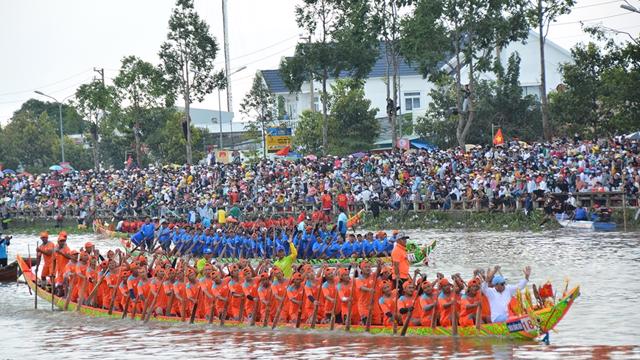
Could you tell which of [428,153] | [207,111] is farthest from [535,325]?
[207,111]

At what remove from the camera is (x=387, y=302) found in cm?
1672

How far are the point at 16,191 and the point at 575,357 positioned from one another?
4198cm

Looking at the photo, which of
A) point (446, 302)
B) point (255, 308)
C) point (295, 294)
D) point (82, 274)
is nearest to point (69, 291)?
point (82, 274)

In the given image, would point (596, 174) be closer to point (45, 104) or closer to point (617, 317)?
point (617, 317)

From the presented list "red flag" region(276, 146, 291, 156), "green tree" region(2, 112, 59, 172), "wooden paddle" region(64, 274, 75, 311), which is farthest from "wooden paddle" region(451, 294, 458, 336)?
"green tree" region(2, 112, 59, 172)

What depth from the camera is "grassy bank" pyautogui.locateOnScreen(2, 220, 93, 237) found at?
47469 millimetres

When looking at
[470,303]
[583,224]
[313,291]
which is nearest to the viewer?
[470,303]

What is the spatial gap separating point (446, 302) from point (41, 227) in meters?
36.5

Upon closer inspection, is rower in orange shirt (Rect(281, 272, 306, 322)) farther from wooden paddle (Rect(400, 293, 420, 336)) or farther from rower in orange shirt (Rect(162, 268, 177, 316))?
rower in orange shirt (Rect(162, 268, 177, 316))

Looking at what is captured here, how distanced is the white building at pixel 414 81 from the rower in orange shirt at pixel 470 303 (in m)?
40.2

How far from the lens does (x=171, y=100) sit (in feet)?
171

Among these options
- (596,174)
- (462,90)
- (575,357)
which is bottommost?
(575,357)

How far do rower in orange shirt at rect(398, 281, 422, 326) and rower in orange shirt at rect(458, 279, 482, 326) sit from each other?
0.76m

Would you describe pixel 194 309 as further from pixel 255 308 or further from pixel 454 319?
pixel 454 319
